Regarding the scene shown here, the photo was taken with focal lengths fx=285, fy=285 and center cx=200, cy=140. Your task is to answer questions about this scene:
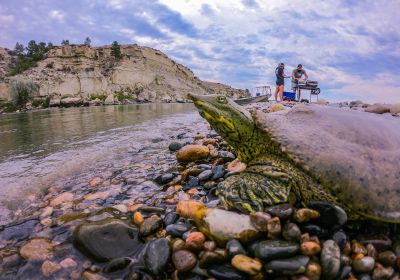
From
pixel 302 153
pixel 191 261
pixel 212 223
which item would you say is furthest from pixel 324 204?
pixel 191 261

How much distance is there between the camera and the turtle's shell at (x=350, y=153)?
2.38 metres

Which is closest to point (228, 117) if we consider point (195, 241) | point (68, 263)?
point (195, 241)

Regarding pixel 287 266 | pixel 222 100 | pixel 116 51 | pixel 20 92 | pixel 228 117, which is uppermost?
pixel 116 51

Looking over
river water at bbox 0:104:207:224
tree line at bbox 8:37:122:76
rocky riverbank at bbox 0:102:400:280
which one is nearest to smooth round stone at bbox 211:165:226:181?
rocky riverbank at bbox 0:102:400:280

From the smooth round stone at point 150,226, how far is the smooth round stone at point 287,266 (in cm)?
116

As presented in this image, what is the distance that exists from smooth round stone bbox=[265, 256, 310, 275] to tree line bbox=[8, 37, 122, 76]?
75.2m

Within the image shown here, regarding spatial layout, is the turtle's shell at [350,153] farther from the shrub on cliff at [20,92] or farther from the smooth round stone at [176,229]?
the shrub on cliff at [20,92]

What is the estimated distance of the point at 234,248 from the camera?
217 centimetres

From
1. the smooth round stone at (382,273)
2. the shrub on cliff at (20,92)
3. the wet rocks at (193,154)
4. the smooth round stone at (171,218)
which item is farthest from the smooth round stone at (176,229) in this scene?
the shrub on cliff at (20,92)

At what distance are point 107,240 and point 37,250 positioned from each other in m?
0.68

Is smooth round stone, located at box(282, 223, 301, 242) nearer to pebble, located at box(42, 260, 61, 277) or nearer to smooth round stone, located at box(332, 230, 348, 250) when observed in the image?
smooth round stone, located at box(332, 230, 348, 250)

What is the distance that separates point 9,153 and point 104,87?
195ft

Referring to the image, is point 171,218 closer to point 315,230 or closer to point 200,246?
point 200,246

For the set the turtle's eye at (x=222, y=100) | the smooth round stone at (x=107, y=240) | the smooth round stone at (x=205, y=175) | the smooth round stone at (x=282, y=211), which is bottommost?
the smooth round stone at (x=107, y=240)
